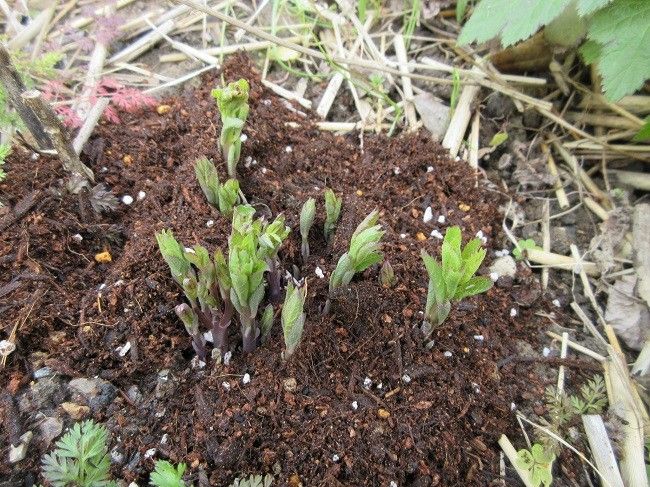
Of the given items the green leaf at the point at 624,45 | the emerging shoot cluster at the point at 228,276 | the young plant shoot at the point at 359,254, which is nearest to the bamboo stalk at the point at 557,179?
the green leaf at the point at 624,45

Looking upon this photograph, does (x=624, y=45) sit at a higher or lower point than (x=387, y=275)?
higher

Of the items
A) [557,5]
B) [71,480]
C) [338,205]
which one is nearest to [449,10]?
[557,5]

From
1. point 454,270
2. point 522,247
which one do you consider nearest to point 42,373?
point 454,270

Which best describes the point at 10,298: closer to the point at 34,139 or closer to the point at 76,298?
the point at 76,298

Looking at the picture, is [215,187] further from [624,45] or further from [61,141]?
[624,45]

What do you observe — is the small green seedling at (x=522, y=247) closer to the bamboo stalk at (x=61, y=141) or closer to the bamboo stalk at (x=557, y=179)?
the bamboo stalk at (x=557, y=179)
